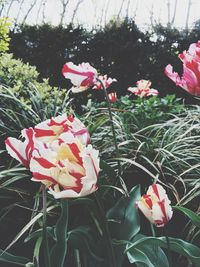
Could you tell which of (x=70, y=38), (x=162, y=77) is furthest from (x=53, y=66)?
(x=162, y=77)

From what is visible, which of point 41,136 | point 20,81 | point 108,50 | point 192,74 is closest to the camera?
point 41,136

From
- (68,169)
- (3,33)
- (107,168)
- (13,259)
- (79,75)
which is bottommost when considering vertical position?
(13,259)

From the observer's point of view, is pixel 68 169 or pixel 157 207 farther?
pixel 157 207

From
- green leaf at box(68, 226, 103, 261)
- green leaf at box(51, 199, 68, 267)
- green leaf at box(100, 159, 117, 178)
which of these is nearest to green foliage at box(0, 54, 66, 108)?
green leaf at box(100, 159, 117, 178)

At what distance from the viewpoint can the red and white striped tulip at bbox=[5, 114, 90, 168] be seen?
3.42 ft

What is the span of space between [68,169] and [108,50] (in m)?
5.06

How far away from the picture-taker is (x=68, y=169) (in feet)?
3.17

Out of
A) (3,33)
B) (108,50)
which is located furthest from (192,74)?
(108,50)

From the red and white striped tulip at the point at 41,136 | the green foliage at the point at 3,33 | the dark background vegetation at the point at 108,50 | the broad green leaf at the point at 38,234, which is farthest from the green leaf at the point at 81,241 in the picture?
the dark background vegetation at the point at 108,50

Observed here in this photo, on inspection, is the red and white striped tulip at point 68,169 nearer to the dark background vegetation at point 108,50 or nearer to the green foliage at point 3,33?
the green foliage at point 3,33

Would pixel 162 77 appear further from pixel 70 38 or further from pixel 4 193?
pixel 4 193

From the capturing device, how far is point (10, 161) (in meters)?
2.03

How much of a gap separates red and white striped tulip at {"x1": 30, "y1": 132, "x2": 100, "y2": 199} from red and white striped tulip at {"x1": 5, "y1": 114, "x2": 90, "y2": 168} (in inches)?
2.2

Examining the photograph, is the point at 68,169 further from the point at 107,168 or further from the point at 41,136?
the point at 107,168
